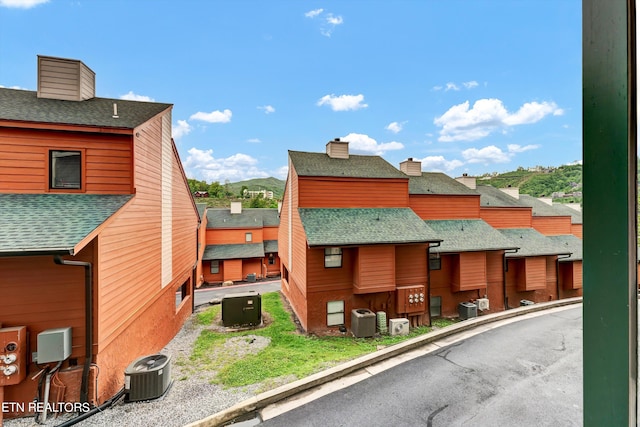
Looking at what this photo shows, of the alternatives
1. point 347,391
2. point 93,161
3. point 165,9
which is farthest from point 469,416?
point 165,9

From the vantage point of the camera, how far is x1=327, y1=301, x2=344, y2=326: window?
12.1 m

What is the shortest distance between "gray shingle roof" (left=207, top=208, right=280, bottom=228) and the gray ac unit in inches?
914

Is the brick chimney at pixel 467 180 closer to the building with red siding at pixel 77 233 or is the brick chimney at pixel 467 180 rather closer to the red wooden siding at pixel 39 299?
the building with red siding at pixel 77 233

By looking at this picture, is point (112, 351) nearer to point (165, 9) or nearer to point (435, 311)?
point (165, 9)

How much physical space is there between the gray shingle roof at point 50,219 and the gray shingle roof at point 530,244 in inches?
773

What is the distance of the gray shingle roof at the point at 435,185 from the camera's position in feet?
54.9

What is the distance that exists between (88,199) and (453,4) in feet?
30.3

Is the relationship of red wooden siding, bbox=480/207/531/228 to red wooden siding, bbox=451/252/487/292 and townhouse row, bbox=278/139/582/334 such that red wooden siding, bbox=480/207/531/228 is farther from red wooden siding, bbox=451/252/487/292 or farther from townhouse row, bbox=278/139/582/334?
red wooden siding, bbox=451/252/487/292

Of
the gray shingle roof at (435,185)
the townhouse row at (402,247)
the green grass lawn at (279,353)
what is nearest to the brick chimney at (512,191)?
the townhouse row at (402,247)

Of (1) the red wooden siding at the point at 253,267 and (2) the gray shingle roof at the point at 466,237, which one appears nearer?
(2) the gray shingle roof at the point at 466,237

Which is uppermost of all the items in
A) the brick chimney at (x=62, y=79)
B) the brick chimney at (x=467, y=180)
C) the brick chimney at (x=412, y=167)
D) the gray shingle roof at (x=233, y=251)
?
the brick chimney at (x=62, y=79)

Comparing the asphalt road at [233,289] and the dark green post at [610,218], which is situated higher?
the dark green post at [610,218]

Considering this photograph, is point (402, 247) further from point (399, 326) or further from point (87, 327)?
point (87, 327)

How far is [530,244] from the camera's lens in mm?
17719
